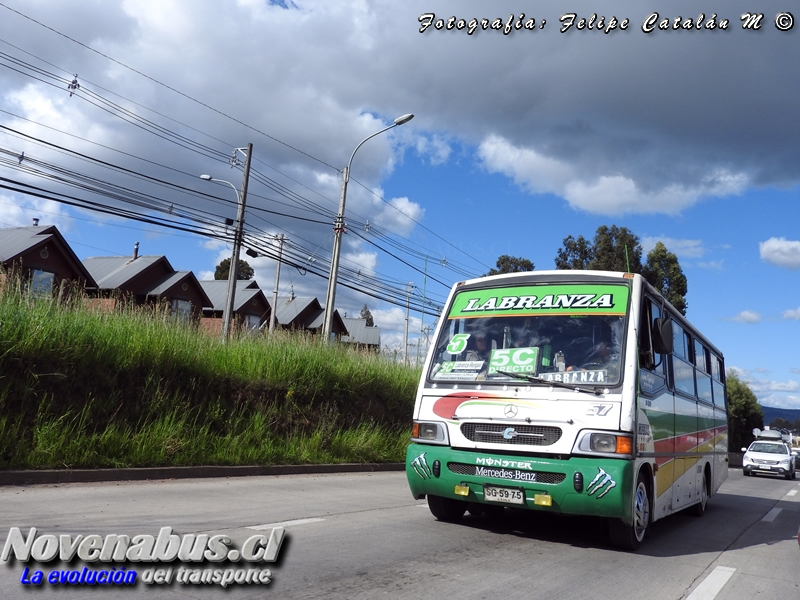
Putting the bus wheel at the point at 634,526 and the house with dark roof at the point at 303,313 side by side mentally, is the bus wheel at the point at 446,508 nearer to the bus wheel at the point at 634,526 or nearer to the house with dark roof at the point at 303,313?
the bus wheel at the point at 634,526

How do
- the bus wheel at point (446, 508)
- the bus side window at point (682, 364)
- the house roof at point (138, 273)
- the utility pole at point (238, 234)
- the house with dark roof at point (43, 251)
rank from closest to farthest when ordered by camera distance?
the bus wheel at point (446, 508) → the bus side window at point (682, 364) → the utility pole at point (238, 234) → the house with dark roof at point (43, 251) → the house roof at point (138, 273)

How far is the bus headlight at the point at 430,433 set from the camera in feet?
24.5

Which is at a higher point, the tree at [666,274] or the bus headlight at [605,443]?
the tree at [666,274]

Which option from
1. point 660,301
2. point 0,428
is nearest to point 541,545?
point 660,301

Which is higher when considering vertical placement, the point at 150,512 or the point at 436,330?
the point at 436,330

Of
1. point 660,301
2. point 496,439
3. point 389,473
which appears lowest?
point 389,473

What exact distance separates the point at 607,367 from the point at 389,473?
30.4 ft

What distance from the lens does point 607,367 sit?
7055 mm

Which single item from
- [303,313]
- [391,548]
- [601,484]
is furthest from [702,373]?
[303,313]

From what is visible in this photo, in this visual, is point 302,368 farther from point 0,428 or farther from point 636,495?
point 636,495

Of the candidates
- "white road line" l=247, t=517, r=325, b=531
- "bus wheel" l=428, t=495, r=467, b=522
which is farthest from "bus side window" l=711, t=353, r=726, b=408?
"white road line" l=247, t=517, r=325, b=531

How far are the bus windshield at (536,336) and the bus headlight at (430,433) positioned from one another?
0.51 meters

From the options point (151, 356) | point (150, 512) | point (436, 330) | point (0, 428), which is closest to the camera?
point (150, 512)
